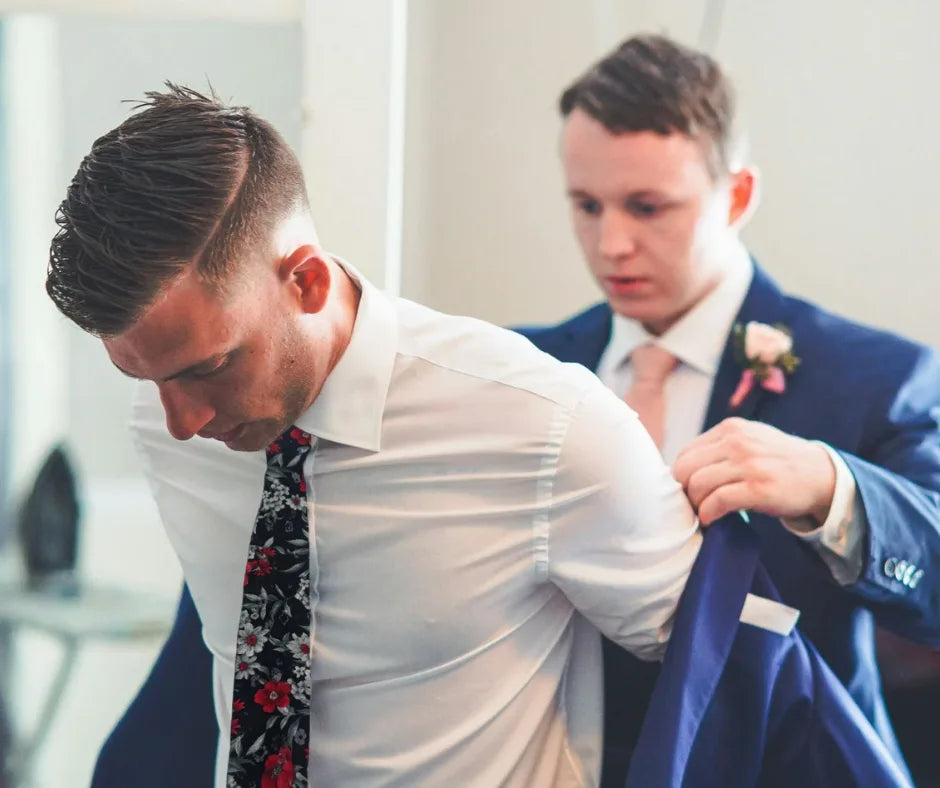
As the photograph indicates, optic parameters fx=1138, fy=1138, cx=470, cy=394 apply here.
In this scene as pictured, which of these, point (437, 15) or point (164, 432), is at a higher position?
point (437, 15)

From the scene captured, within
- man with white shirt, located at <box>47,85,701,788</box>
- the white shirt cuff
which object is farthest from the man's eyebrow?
the white shirt cuff

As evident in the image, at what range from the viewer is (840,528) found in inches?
53.7

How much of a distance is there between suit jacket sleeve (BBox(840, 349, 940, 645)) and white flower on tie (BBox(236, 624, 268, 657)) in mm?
729

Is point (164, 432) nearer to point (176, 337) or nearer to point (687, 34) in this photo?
point (176, 337)

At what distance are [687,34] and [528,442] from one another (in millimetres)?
1813

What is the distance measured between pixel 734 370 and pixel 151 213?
1.02 meters

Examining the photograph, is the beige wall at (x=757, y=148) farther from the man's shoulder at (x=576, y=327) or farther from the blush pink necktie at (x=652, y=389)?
the blush pink necktie at (x=652, y=389)

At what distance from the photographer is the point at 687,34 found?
2.69 meters

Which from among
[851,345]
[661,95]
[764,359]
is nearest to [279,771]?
[764,359]

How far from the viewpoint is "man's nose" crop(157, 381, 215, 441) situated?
3.66ft

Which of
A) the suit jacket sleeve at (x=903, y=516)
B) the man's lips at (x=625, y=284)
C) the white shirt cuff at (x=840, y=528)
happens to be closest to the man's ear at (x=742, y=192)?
the man's lips at (x=625, y=284)

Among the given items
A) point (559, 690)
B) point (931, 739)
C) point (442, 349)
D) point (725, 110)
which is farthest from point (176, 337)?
point (931, 739)

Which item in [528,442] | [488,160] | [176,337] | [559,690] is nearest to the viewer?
[176,337]

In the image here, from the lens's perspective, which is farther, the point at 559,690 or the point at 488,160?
the point at 488,160
